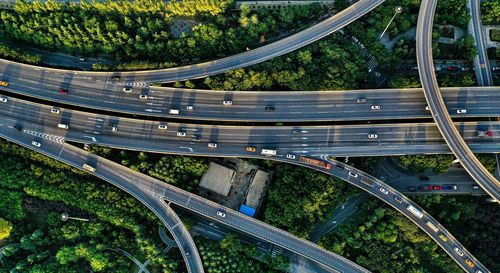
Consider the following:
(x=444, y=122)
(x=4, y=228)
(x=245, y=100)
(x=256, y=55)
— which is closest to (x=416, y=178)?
(x=444, y=122)

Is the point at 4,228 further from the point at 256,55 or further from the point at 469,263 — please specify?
the point at 469,263

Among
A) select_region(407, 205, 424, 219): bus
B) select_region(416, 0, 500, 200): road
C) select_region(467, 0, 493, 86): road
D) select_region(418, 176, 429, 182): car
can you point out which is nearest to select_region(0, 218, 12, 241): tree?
select_region(407, 205, 424, 219): bus

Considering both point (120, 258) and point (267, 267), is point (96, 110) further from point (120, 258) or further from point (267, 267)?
point (267, 267)

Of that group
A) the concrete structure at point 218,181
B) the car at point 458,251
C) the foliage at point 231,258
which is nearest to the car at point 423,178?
the car at point 458,251

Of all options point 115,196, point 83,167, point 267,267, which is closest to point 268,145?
point 267,267

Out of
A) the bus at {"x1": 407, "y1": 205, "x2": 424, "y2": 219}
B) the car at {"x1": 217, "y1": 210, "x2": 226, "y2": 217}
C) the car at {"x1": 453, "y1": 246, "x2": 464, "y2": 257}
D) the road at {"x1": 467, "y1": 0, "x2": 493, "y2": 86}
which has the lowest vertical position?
the car at {"x1": 217, "y1": 210, "x2": 226, "y2": 217}

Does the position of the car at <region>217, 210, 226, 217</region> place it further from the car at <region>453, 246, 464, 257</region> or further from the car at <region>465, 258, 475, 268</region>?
the car at <region>465, 258, 475, 268</region>

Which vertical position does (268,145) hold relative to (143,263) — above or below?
above
